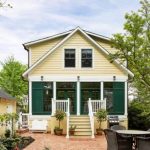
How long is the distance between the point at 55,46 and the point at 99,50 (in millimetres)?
2922

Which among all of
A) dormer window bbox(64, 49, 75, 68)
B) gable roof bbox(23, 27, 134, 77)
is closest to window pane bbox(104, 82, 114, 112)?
gable roof bbox(23, 27, 134, 77)

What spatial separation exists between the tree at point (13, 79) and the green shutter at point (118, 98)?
26.6 m

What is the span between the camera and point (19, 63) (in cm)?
5916

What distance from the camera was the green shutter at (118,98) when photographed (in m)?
30.1

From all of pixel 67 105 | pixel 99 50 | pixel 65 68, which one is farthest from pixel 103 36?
pixel 67 105

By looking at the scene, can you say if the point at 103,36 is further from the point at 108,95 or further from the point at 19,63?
the point at 19,63

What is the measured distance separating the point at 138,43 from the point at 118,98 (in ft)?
37.4

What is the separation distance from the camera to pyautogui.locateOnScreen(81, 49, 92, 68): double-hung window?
30609mm

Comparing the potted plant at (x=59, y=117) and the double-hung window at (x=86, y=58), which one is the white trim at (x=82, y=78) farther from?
the potted plant at (x=59, y=117)

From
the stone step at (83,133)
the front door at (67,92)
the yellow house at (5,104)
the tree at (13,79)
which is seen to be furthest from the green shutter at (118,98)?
the tree at (13,79)

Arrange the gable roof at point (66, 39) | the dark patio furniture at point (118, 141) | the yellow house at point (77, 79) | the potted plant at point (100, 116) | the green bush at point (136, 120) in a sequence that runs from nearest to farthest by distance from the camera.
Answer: the dark patio furniture at point (118, 141), the potted plant at point (100, 116), the gable roof at point (66, 39), the yellow house at point (77, 79), the green bush at point (136, 120)

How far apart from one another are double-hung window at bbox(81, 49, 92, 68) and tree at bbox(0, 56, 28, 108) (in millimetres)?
25556

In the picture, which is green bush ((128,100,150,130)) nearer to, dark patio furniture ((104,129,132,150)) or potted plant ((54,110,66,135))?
potted plant ((54,110,66,135))

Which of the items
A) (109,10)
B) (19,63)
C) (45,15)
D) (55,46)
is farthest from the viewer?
(19,63)
